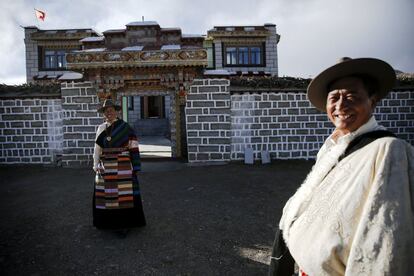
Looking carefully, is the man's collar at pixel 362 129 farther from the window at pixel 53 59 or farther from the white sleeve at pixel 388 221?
the window at pixel 53 59

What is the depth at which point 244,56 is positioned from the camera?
1802 centimetres

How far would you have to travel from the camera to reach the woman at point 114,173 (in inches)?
166

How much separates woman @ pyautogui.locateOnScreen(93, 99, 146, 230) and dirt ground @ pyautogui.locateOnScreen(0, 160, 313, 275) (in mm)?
368

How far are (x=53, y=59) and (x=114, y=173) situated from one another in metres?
17.1

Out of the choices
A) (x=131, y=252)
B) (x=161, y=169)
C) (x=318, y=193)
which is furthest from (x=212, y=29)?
(x=318, y=193)

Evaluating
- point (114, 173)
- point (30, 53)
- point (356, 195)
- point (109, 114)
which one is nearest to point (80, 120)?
point (109, 114)

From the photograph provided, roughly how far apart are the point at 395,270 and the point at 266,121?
9.16m

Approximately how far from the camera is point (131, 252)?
153 inches

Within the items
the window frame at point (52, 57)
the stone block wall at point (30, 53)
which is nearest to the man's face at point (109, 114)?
the window frame at point (52, 57)

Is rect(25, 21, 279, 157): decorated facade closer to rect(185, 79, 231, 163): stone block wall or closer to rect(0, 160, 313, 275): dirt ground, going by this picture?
rect(185, 79, 231, 163): stone block wall

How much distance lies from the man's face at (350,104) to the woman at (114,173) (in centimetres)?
335

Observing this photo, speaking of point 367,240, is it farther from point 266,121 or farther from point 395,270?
point 266,121

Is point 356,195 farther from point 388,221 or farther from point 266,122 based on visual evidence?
point 266,122

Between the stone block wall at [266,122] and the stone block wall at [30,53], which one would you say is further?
the stone block wall at [30,53]
